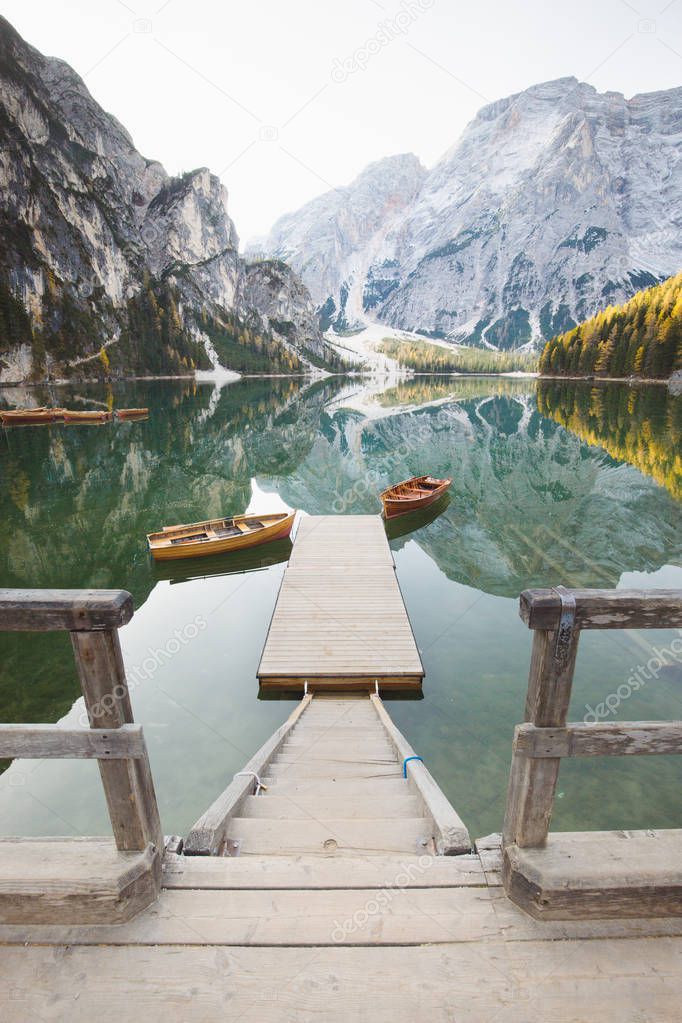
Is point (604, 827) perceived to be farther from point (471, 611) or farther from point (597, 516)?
point (597, 516)

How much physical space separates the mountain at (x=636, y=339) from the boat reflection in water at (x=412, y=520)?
7907 cm

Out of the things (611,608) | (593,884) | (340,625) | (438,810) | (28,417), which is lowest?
(340,625)

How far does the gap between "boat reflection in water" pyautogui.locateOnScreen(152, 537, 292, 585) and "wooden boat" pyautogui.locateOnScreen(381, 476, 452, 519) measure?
564cm

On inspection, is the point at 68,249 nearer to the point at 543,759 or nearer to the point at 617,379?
the point at 617,379

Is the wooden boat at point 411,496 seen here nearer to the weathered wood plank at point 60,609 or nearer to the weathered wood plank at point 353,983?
the weathered wood plank at point 353,983

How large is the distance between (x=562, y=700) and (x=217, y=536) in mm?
16673

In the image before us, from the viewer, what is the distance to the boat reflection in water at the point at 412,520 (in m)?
22.1

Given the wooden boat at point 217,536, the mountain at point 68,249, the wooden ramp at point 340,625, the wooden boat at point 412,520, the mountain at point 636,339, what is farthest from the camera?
the mountain at point 68,249

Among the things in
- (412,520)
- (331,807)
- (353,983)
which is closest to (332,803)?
(331,807)

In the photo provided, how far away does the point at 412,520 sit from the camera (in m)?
23.7

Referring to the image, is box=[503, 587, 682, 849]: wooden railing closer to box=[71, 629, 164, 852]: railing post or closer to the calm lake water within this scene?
box=[71, 629, 164, 852]: railing post

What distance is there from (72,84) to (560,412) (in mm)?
215207

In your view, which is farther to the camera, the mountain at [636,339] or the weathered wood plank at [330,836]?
the mountain at [636,339]

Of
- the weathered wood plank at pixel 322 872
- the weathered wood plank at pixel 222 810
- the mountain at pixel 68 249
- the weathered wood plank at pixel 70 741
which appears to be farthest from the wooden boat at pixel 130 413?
the mountain at pixel 68 249
